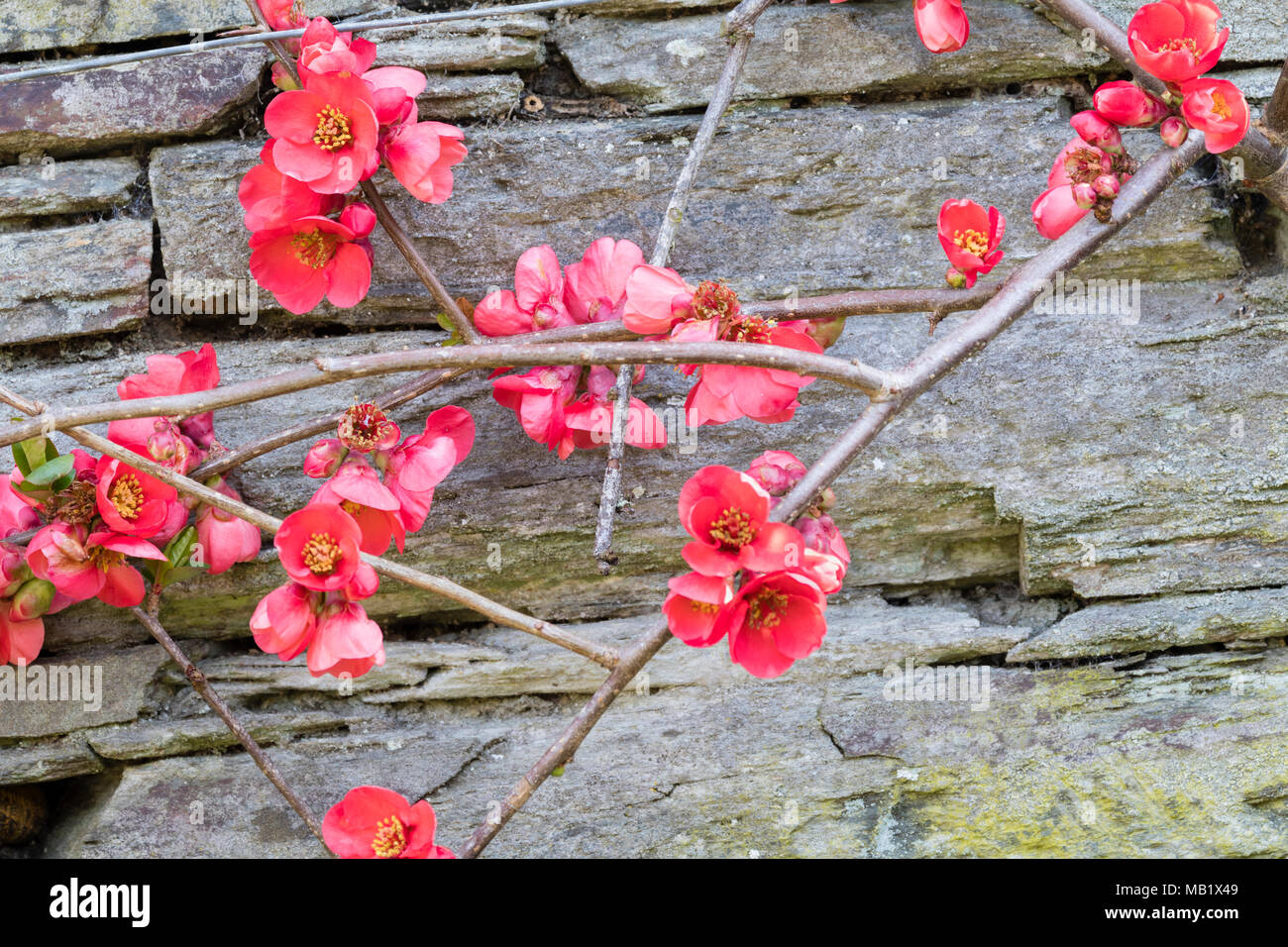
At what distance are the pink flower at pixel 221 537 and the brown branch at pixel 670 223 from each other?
527 millimetres

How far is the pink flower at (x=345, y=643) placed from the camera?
1.38m

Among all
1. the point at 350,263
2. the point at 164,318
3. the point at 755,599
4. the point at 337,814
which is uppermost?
the point at 164,318

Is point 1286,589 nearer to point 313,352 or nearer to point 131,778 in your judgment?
point 313,352

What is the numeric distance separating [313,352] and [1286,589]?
1.66 meters

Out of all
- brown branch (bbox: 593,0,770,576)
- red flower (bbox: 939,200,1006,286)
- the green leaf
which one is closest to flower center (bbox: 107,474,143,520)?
the green leaf

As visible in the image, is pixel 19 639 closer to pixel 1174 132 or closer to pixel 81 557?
pixel 81 557

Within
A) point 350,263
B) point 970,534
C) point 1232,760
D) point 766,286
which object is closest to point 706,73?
point 766,286

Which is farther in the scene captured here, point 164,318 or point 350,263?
point 164,318

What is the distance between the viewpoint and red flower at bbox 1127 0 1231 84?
1426 mm

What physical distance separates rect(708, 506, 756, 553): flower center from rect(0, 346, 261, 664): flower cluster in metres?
0.73

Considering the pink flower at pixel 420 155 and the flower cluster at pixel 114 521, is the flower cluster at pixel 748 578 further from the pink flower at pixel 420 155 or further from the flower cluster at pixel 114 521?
the flower cluster at pixel 114 521

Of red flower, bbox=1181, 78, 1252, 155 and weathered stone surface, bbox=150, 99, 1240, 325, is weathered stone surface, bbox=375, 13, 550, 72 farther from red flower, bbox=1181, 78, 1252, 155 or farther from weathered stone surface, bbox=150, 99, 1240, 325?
red flower, bbox=1181, 78, 1252, 155

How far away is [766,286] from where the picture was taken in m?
1.93

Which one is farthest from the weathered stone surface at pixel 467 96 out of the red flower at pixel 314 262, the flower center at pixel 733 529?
the flower center at pixel 733 529
